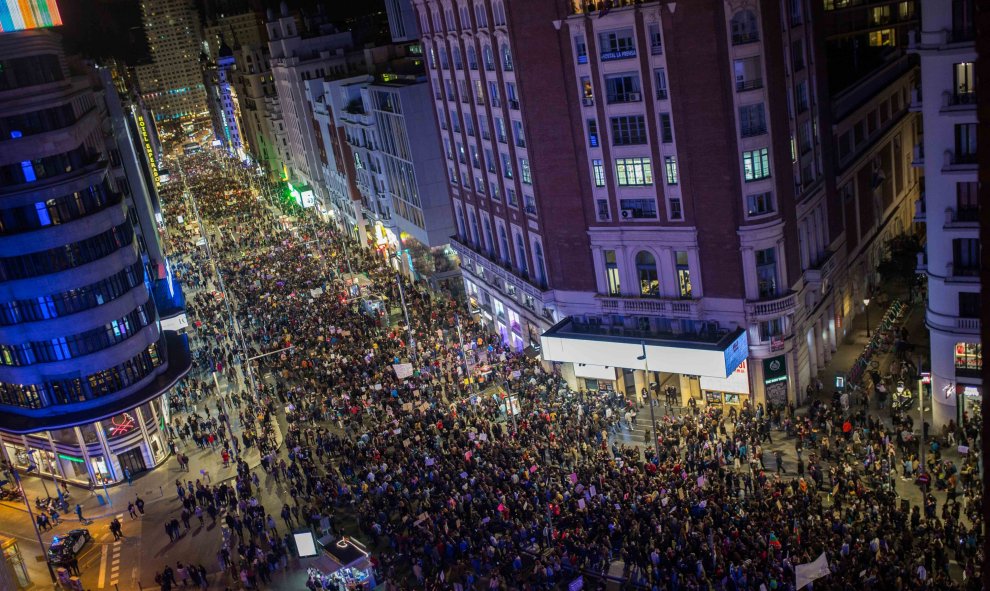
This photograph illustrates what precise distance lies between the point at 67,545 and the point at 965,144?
52.5 meters

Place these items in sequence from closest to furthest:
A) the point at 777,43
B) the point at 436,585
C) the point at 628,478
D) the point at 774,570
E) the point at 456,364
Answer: the point at 774,570
the point at 436,585
the point at 628,478
the point at 777,43
the point at 456,364

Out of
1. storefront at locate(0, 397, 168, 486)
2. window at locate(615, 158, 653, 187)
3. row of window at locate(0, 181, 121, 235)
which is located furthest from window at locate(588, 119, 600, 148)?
storefront at locate(0, 397, 168, 486)

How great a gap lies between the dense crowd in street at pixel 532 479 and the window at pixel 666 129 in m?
16.2

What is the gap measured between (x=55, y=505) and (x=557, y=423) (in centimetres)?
3394

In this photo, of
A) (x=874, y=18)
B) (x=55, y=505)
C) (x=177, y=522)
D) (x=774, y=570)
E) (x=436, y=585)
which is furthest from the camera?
(x=874, y=18)

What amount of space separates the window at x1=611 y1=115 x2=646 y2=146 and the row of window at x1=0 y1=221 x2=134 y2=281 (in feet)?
117

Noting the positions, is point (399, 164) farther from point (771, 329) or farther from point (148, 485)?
point (771, 329)

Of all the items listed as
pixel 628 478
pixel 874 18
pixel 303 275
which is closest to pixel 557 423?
pixel 628 478

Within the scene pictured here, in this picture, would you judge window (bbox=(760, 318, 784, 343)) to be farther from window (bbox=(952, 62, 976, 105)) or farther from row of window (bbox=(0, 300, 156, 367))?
row of window (bbox=(0, 300, 156, 367))

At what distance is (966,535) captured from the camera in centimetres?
3488

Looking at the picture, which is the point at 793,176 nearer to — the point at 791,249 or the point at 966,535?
the point at 791,249

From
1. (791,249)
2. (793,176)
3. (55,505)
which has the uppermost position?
(793,176)

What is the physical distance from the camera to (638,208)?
55.0 metres

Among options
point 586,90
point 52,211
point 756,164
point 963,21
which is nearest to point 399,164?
point 52,211
